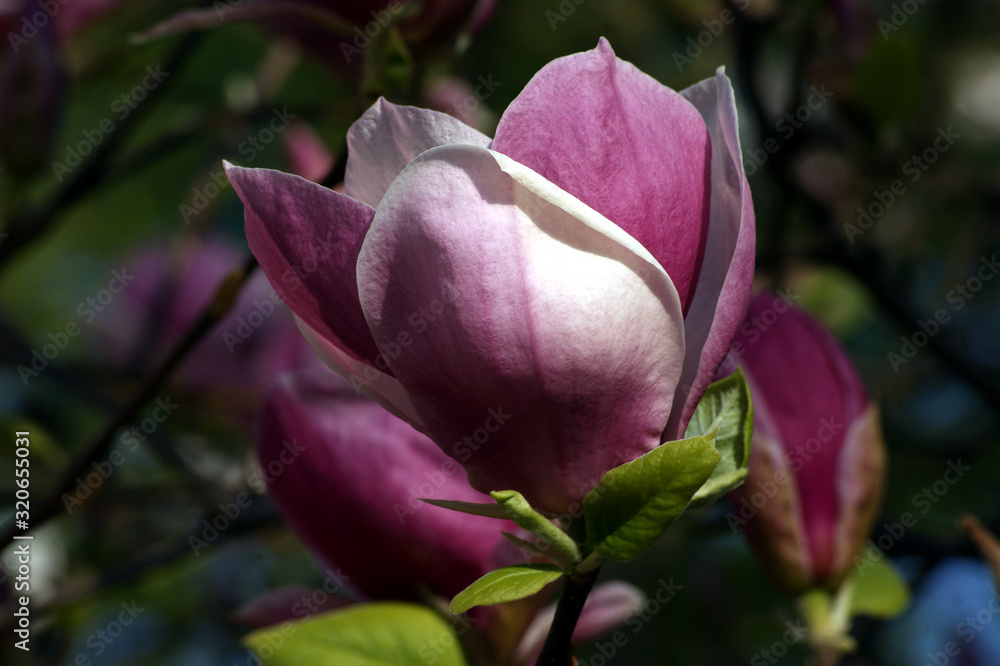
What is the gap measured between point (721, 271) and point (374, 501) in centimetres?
21

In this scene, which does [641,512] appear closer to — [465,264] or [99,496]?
[465,264]

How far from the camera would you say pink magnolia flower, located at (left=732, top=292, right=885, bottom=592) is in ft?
1.93

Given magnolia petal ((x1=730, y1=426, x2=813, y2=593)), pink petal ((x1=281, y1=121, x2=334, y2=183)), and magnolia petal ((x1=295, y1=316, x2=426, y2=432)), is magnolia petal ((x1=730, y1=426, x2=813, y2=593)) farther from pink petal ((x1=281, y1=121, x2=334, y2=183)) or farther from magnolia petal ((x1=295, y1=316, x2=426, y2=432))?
pink petal ((x1=281, y1=121, x2=334, y2=183))

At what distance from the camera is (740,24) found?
0.87m

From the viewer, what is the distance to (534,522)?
36 cm

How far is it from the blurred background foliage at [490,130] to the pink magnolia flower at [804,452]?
0.21 feet

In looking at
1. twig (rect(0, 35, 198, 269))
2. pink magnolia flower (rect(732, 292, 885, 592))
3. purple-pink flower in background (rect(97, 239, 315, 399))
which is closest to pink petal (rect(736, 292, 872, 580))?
pink magnolia flower (rect(732, 292, 885, 592))

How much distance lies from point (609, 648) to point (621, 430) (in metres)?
0.94

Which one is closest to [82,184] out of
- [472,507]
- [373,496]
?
[373,496]

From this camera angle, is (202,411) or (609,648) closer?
(202,411)

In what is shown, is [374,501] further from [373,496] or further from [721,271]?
[721,271]

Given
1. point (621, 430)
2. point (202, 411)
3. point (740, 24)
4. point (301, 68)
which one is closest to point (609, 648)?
point (202, 411)

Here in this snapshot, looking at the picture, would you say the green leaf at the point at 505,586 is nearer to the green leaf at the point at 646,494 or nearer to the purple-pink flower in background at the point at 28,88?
the green leaf at the point at 646,494

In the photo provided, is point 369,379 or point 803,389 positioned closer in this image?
point 369,379
